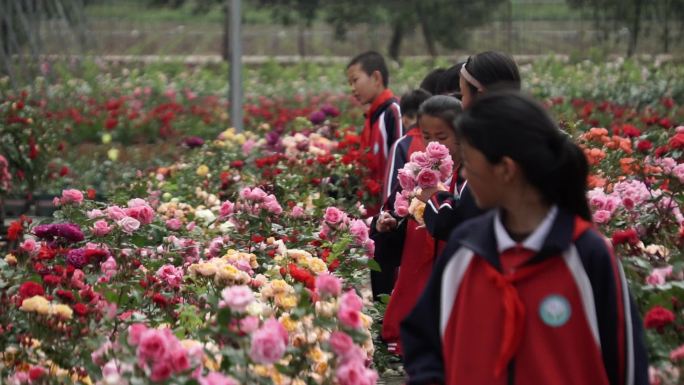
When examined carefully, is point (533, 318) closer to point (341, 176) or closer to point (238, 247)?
point (238, 247)

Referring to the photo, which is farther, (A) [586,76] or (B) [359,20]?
(B) [359,20]

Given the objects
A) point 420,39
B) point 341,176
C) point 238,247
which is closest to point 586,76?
point 420,39

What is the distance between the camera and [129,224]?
222 inches

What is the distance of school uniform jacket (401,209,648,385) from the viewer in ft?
10.0

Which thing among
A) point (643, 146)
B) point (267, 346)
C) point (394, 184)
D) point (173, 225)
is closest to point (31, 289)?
point (267, 346)

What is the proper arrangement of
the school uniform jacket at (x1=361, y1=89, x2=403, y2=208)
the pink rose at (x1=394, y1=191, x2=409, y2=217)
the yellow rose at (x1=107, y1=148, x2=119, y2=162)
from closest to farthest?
the pink rose at (x1=394, y1=191, x2=409, y2=217)
the school uniform jacket at (x1=361, y1=89, x2=403, y2=208)
the yellow rose at (x1=107, y1=148, x2=119, y2=162)

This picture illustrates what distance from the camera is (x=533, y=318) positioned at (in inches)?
120

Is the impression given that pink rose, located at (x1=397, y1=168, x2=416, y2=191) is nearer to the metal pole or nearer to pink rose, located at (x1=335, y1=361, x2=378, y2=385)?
pink rose, located at (x1=335, y1=361, x2=378, y2=385)

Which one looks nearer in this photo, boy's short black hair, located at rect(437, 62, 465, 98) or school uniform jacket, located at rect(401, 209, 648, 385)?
school uniform jacket, located at rect(401, 209, 648, 385)

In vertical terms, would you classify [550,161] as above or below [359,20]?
above

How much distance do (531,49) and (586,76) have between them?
133 inches

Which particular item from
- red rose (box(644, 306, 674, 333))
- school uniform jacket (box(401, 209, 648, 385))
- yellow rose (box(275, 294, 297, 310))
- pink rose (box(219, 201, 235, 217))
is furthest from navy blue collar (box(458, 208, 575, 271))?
pink rose (box(219, 201, 235, 217))

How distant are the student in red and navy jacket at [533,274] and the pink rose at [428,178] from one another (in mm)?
1926

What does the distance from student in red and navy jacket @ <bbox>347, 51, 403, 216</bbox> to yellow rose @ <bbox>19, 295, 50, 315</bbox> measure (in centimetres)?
420
